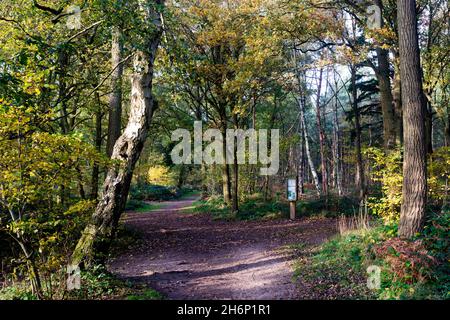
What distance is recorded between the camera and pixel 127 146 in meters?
5.79

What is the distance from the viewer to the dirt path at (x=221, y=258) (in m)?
5.81

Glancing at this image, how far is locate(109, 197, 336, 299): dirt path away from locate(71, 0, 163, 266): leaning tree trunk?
1415 millimetres

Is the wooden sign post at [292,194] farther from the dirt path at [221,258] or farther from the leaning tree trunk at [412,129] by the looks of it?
the leaning tree trunk at [412,129]

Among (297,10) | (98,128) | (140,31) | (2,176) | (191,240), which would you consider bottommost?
(191,240)

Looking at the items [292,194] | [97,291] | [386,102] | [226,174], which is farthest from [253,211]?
[97,291]

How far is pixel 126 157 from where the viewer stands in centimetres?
573

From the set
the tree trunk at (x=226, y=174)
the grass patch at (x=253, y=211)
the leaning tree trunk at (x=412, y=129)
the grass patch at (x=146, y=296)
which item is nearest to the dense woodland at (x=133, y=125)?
the leaning tree trunk at (x=412, y=129)

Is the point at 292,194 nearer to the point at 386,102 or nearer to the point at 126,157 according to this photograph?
the point at 386,102

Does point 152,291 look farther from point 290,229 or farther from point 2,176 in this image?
point 290,229

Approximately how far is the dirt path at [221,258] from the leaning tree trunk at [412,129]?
249 cm

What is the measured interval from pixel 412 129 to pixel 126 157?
5.19 meters

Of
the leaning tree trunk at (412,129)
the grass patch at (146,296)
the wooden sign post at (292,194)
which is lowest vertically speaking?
the grass patch at (146,296)
